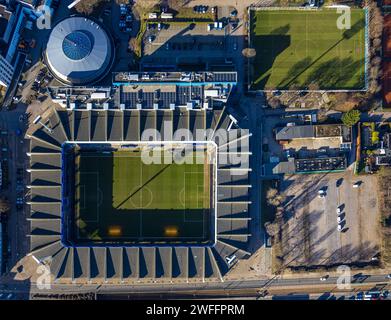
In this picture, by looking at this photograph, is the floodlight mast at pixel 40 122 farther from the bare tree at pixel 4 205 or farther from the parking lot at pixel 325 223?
the parking lot at pixel 325 223

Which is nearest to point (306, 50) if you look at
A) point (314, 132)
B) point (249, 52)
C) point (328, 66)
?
point (328, 66)

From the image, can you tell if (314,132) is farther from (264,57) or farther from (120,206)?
(120,206)

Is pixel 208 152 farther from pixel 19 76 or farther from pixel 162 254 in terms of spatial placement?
pixel 19 76

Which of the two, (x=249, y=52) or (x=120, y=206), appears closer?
(x=249, y=52)

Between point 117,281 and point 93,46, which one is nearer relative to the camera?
point 93,46

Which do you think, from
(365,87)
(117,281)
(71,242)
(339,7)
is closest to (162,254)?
(117,281)
